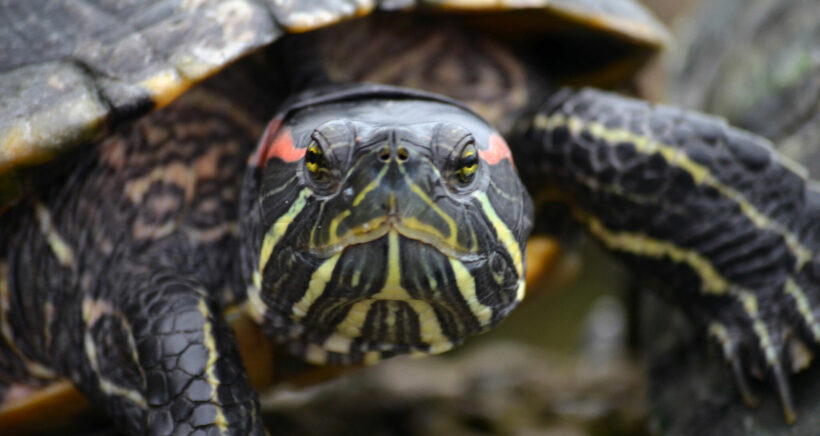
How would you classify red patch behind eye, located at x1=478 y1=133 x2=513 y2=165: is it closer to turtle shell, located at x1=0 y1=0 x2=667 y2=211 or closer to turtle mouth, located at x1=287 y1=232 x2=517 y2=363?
turtle mouth, located at x1=287 y1=232 x2=517 y2=363

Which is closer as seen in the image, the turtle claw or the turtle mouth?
the turtle mouth

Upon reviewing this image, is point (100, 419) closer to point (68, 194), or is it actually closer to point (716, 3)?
point (68, 194)

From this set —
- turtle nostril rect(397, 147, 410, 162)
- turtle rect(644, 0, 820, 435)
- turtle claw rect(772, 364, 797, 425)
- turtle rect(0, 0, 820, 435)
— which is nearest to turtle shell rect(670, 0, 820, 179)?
turtle rect(644, 0, 820, 435)

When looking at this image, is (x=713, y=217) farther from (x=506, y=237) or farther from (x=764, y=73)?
(x=764, y=73)

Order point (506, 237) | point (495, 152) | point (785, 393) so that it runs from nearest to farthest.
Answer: point (506, 237) → point (495, 152) → point (785, 393)

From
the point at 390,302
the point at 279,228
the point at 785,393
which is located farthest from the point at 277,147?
the point at 785,393

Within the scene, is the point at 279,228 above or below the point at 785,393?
above

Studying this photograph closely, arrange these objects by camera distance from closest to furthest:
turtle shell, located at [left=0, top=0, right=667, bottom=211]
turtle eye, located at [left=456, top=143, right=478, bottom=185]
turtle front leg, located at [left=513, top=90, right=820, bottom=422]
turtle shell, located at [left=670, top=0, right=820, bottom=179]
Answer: turtle eye, located at [left=456, top=143, right=478, bottom=185] < turtle shell, located at [left=0, top=0, right=667, bottom=211] < turtle front leg, located at [left=513, top=90, right=820, bottom=422] < turtle shell, located at [left=670, top=0, right=820, bottom=179]
